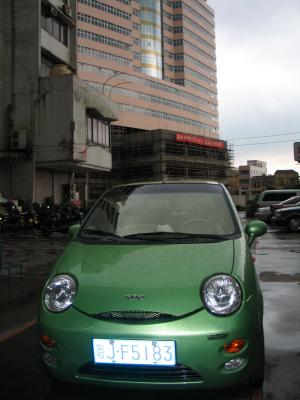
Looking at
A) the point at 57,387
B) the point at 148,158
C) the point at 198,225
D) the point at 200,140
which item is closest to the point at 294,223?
the point at 198,225

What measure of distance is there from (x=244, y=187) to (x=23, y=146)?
126 meters

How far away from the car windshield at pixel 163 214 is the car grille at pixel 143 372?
1157mm

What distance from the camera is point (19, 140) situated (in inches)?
1102

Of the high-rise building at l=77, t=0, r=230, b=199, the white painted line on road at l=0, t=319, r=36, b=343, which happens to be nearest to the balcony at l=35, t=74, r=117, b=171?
the white painted line on road at l=0, t=319, r=36, b=343

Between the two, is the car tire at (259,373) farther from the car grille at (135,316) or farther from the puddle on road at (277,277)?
the puddle on road at (277,277)

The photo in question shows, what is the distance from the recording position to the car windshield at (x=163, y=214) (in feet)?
12.7

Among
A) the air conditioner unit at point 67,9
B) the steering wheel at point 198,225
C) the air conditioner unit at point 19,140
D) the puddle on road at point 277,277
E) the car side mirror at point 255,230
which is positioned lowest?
the puddle on road at point 277,277

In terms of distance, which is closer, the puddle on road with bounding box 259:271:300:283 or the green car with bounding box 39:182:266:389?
the green car with bounding box 39:182:266:389

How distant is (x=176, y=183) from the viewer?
4.64m

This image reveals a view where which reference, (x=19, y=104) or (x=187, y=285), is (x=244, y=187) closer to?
(x=19, y=104)

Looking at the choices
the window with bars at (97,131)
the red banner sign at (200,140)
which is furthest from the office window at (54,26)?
the red banner sign at (200,140)

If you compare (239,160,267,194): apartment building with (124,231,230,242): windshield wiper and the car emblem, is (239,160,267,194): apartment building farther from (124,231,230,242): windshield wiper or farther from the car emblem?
the car emblem

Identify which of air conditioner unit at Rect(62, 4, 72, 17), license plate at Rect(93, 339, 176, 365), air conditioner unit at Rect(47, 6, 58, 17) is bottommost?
license plate at Rect(93, 339, 176, 365)

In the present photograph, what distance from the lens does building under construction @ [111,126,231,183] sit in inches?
2977
